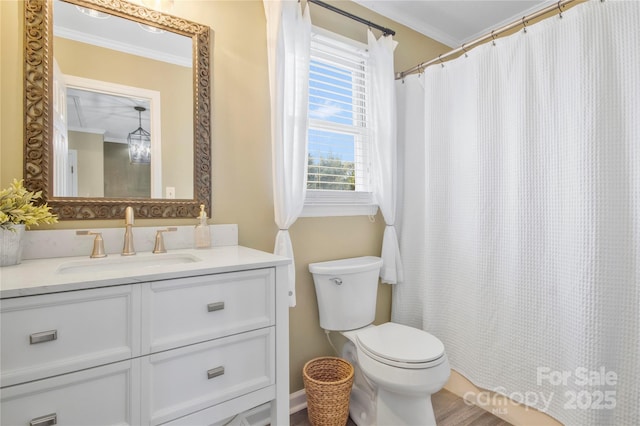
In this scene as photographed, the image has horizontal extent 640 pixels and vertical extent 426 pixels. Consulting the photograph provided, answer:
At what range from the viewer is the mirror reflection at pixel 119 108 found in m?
1.22

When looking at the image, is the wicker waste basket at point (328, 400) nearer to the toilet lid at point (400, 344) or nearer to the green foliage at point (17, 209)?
the toilet lid at point (400, 344)

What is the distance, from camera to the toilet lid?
53.3 inches

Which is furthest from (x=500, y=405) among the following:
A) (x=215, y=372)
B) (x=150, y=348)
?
(x=150, y=348)

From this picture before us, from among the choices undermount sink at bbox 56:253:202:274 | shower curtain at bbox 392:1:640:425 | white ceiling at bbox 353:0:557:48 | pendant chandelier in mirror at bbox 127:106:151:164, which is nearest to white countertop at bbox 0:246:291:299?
undermount sink at bbox 56:253:202:274

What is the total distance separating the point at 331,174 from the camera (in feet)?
6.55

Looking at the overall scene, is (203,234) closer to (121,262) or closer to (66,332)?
(121,262)

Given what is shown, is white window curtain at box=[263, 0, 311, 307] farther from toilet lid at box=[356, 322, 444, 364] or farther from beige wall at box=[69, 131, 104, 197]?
beige wall at box=[69, 131, 104, 197]

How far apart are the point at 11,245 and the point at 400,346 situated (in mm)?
1559

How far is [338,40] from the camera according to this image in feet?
6.51

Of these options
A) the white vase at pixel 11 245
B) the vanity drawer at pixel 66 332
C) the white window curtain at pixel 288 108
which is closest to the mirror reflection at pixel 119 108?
the white vase at pixel 11 245

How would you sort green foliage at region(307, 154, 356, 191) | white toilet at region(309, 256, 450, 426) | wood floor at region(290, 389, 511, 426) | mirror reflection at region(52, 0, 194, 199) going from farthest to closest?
green foliage at region(307, 154, 356, 191), wood floor at region(290, 389, 511, 426), white toilet at region(309, 256, 450, 426), mirror reflection at region(52, 0, 194, 199)

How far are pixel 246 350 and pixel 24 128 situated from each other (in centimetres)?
116

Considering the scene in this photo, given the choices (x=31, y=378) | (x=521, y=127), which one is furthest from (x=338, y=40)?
(x=31, y=378)

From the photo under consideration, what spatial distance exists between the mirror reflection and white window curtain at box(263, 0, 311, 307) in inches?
16.4
